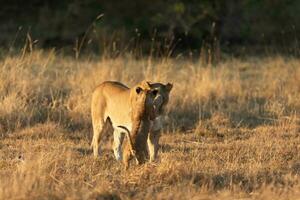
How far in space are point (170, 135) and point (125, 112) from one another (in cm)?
234

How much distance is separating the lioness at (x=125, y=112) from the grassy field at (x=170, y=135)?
24 cm

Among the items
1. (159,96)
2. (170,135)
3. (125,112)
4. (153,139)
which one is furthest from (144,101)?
(170,135)

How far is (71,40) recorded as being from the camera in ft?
69.3

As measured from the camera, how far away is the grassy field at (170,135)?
283 inches

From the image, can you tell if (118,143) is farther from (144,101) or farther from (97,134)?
(144,101)

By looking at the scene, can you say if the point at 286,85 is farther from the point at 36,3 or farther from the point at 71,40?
the point at 36,3

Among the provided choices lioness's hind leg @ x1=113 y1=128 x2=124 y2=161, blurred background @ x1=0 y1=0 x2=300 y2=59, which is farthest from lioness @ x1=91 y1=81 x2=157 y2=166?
blurred background @ x1=0 y1=0 x2=300 y2=59

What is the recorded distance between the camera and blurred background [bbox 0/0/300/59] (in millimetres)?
19719

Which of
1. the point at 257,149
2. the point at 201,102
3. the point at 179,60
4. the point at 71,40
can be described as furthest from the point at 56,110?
the point at 71,40

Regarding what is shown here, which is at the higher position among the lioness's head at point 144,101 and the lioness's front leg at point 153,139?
the lioness's head at point 144,101

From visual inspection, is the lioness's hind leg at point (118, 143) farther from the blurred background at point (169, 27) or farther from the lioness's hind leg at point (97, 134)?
the blurred background at point (169, 27)

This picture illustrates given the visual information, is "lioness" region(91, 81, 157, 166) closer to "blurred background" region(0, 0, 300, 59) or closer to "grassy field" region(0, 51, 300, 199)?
"grassy field" region(0, 51, 300, 199)

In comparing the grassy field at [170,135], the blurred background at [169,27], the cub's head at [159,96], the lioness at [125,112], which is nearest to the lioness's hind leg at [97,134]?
the lioness at [125,112]

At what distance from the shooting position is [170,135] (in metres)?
10.7
